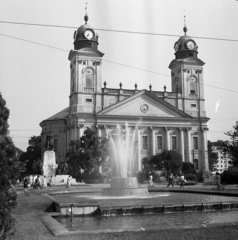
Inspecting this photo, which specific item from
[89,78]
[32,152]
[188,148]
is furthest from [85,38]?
[32,152]

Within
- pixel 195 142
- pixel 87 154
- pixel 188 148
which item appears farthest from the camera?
pixel 195 142

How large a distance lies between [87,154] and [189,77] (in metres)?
32.8

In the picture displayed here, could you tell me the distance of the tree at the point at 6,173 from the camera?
684 cm

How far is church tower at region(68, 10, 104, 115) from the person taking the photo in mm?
67438

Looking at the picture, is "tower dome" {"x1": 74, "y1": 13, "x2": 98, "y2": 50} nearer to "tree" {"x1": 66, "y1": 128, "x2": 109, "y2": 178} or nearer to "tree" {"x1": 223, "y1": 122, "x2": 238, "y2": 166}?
"tree" {"x1": 66, "y1": 128, "x2": 109, "y2": 178}

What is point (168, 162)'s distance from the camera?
5925 centimetres

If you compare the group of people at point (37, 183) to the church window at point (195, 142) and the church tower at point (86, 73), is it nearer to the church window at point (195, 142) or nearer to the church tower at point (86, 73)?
the church tower at point (86, 73)

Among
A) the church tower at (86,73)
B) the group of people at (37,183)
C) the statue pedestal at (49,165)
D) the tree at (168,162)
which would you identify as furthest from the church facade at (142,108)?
the group of people at (37,183)

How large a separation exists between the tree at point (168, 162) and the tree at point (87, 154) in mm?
10361

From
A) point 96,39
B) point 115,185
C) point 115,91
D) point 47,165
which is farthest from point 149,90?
point 115,185

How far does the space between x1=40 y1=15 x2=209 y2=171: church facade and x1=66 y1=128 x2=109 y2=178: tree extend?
10.7 m

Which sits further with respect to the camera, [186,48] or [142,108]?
[186,48]

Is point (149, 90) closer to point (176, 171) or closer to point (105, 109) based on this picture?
point (105, 109)

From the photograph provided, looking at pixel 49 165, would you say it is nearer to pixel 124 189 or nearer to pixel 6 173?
pixel 124 189
